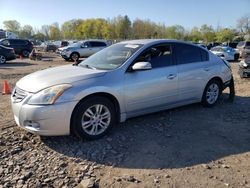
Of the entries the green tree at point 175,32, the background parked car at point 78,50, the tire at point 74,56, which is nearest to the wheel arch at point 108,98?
the background parked car at point 78,50

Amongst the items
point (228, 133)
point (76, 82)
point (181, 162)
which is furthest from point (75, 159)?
point (228, 133)

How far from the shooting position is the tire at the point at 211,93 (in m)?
6.59

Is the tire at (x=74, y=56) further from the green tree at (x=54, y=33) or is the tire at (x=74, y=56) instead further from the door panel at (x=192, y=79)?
the green tree at (x=54, y=33)

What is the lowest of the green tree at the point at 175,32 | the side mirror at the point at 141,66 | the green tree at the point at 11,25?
the side mirror at the point at 141,66

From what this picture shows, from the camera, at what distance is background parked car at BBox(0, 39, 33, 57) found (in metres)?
26.8

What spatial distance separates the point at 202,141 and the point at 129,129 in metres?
1.28

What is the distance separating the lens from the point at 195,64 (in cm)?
625

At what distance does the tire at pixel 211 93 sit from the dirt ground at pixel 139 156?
87 cm

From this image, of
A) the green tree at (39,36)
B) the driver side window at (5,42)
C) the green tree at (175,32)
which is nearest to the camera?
the driver side window at (5,42)

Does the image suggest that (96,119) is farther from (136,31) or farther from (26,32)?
(26,32)

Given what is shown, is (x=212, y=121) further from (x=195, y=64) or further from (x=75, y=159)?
(x=75, y=159)


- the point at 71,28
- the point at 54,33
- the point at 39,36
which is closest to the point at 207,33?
the point at 71,28

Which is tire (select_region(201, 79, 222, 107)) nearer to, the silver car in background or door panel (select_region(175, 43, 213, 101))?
the silver car in background

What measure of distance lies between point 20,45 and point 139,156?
84.8ft
